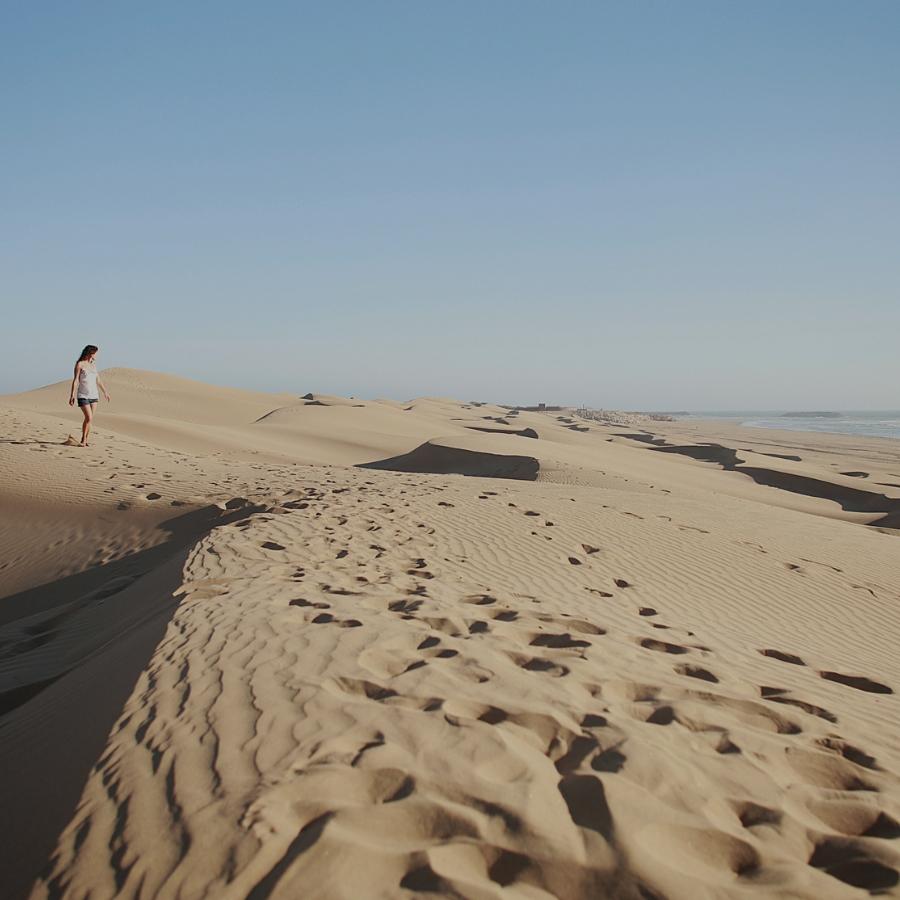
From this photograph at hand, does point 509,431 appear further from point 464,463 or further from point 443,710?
point 443,710

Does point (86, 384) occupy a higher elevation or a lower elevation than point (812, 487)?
higher

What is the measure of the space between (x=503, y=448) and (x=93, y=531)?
1150 centimetres

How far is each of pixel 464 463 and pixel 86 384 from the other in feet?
29.8

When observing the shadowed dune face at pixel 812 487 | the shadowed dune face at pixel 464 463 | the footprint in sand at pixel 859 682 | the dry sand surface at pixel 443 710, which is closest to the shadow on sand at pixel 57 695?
the dry sand surface at pixel 443 710

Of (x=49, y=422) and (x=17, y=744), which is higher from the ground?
(x=49, y=422)

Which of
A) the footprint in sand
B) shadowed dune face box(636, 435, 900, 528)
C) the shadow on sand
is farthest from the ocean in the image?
the shadow on sand

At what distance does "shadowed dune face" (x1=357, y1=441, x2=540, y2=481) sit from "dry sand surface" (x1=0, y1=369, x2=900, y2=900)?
24.0ft

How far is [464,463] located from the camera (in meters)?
17.7

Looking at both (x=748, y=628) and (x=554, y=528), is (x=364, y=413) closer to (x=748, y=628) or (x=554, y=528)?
(x=554, y=528)

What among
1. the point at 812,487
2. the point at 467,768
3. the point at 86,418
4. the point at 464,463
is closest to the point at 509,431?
the point at 464,463

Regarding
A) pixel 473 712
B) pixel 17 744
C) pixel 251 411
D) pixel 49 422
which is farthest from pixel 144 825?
pixel 251 411

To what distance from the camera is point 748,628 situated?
18.1 feet

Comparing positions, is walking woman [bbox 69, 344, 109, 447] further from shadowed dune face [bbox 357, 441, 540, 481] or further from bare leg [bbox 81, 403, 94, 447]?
shadowed dune face [bbox 357, 441, 540, 481]

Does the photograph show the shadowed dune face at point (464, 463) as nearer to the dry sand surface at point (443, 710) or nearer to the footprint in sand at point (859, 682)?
the dry sand surface at point (443, 710)
